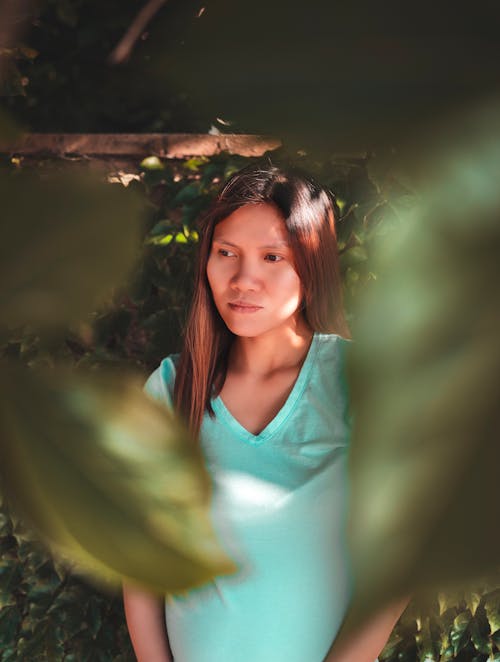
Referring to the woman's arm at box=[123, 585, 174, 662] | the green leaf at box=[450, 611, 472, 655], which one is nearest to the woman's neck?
the woman's arm at box=[123, 585, 174, 662]

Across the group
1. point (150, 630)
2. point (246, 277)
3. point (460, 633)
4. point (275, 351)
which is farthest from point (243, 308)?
point (460, 633)

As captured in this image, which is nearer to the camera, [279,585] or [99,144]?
[99,144]

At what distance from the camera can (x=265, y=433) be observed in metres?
1.03

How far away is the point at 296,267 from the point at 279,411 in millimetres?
239

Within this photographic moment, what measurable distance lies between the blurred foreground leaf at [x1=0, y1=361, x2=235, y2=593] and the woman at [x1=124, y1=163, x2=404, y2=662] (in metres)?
0.64

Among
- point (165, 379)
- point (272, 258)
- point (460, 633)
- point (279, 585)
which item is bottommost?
point (460, 633)

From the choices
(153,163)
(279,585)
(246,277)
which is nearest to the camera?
(246,277)

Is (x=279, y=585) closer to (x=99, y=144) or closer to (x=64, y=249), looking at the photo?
(x=99, y=144)

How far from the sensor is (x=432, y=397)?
10 cm

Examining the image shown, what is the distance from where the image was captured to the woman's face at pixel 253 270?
0.85 metres

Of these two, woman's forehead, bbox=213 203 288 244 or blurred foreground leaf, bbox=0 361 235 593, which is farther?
woman's forehead, bbox=213 203 288 244

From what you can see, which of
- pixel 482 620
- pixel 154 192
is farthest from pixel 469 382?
pixel 482 620

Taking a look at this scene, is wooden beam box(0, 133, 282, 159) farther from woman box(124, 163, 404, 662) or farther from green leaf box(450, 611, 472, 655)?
green leaf box(450, 611, 472, 655)

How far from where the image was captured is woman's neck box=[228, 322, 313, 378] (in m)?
1.07
